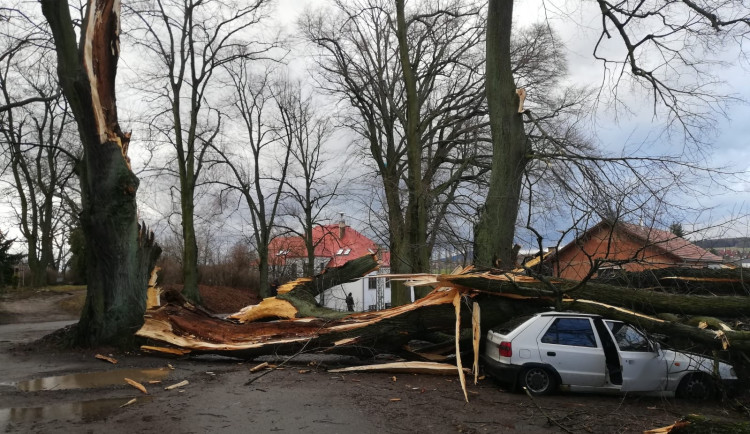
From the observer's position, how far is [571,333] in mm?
7934

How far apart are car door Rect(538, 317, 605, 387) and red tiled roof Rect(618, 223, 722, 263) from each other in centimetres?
182

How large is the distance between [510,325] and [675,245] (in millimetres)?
2839

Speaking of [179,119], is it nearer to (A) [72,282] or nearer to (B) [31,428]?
(A) [72,282]

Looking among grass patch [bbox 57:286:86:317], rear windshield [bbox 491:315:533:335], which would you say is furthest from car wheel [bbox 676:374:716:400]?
grass patch [bbox 57:286:86:317]

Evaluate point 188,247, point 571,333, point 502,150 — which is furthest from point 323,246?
point 571,333

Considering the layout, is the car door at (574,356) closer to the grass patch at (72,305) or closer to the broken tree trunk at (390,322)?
the broken tree trunk at (390,322)

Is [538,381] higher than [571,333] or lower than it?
lower

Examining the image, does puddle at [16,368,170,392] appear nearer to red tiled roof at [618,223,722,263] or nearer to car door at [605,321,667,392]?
car door at [605,321,667,392]

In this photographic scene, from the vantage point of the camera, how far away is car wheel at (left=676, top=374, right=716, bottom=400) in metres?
7.71

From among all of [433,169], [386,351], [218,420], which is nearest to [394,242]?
[433,169]

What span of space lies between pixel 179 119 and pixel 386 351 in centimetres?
1870

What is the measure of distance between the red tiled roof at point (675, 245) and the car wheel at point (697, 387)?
1.73m

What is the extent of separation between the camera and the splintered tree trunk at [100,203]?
10.3 m

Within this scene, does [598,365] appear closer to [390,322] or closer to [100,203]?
[390,322]
